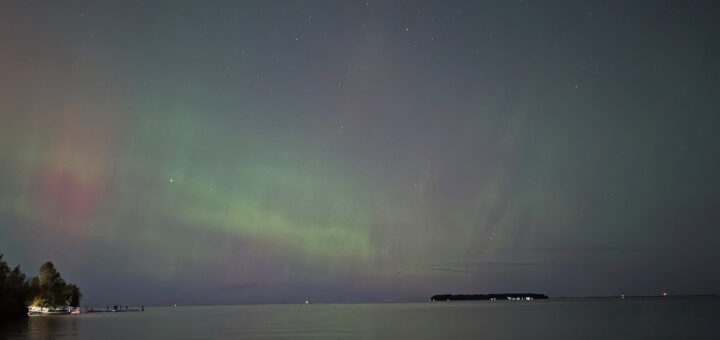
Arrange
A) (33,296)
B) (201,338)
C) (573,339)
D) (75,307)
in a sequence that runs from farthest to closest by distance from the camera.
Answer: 1. (75,307)
2. (33,296)
3. (201,338)
4. (573,339)

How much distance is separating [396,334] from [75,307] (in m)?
140

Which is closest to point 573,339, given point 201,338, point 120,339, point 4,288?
point 201,338

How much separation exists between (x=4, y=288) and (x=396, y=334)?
253ft

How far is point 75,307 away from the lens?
176125 mm

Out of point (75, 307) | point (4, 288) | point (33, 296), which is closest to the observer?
point (4, 288)

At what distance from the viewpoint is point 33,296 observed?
139000 mm

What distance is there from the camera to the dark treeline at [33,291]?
4242 inches

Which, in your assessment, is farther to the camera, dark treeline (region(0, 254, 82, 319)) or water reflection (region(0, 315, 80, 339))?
dark treeline (region(0, 254, 82, 319))

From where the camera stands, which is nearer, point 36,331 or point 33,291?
point 36,331

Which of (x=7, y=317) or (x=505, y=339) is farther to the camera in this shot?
(x=7, y=317)

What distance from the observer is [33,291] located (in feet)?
451

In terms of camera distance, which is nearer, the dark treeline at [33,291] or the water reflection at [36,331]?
the water reflection at [36,331]

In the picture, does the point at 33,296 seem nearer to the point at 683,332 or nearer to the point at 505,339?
the point at 505,339

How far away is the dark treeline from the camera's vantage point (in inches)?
4242
